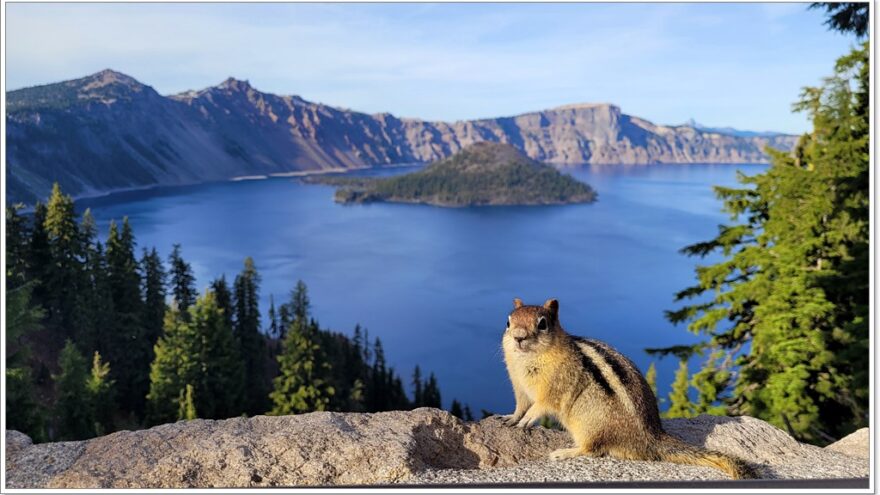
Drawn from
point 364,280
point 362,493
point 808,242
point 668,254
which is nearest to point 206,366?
point 808,242

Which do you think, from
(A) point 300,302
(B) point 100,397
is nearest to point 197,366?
(B) point 100,397

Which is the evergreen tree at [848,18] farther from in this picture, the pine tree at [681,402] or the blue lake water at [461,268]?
the blue lake water at [461,268]

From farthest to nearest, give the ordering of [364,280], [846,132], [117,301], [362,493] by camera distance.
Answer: [364,280]
[117,301]
[846,132]
[362,493]

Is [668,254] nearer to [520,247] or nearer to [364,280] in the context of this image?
[520,247]

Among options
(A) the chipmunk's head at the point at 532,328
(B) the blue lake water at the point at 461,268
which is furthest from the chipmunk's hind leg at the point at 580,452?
(B) the blue lake water at the point at 461,268

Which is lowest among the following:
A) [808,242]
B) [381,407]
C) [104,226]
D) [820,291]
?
[381,407]

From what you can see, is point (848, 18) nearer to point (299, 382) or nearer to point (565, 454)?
point (565, 454)
